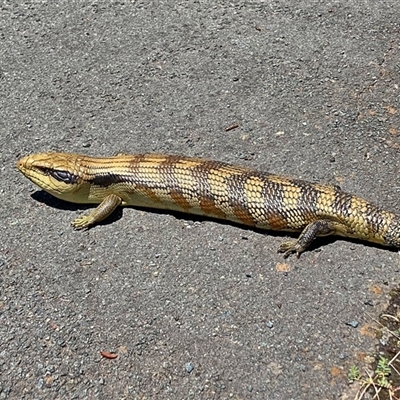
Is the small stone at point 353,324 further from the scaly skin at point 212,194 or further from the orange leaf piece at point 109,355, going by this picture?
the orange leaf piece at point 109,355

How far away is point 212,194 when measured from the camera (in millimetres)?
5574

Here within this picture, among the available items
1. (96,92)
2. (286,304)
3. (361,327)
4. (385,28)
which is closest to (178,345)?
(286,304)

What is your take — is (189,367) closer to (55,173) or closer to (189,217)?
(189,217)

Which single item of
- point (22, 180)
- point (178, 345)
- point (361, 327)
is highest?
point (22, 180)

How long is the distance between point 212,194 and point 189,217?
0.40 m

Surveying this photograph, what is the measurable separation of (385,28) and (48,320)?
224 inches

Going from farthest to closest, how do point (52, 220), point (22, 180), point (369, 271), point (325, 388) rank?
point (22, 180) < point (52, 220) < point (369, 271) < point (325, 388)

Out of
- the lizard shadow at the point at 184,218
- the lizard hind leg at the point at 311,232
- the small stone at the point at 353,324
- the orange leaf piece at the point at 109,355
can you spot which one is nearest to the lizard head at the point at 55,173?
the lizard shadow at the point at 184,218

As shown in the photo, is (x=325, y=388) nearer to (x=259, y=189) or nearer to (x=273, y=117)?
(x=259, y=189)

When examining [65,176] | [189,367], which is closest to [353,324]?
[189,367]

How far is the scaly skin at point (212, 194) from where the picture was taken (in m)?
5.36

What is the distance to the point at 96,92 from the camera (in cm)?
722

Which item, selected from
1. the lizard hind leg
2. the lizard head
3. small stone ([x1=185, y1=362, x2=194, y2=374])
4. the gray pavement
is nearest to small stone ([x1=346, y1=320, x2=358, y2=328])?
the gray pavement

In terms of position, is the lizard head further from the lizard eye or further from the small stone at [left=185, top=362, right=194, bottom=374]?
the small stone at [left=185, top=362, right=194, bottom=374]
